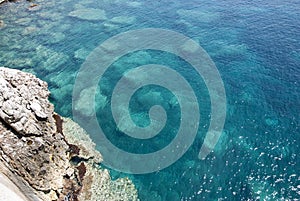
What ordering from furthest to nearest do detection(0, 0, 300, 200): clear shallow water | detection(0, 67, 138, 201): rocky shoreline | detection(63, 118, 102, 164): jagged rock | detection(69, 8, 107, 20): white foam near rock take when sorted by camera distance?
detection(69, 8, 107, 20): white foam near rock → detection(63, 118, 102, 164): jagged rock → detection(0, 0, 300, 200): clear shallow water → detection(0, 67, 138, 201): rocky shoreline

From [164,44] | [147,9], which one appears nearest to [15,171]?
[164,44]

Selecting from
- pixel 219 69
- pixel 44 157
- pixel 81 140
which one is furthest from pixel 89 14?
pixel 44 157

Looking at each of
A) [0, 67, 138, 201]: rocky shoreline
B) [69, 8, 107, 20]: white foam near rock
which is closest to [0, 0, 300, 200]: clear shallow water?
[69, 8, 107, 20]: white foam near rock

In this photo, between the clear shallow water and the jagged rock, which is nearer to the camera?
the clear shallow water

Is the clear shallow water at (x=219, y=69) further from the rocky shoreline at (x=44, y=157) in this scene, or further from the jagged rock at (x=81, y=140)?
the rocky shoreline at (x=44, y=157)

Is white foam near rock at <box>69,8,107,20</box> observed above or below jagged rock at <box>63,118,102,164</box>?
above

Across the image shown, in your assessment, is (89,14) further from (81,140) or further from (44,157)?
(44,157)

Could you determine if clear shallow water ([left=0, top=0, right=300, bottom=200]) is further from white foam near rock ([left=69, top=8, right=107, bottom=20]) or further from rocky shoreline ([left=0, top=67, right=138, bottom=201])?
rocky shoreline ([left=0, top=67, right=138, bottom=201])
